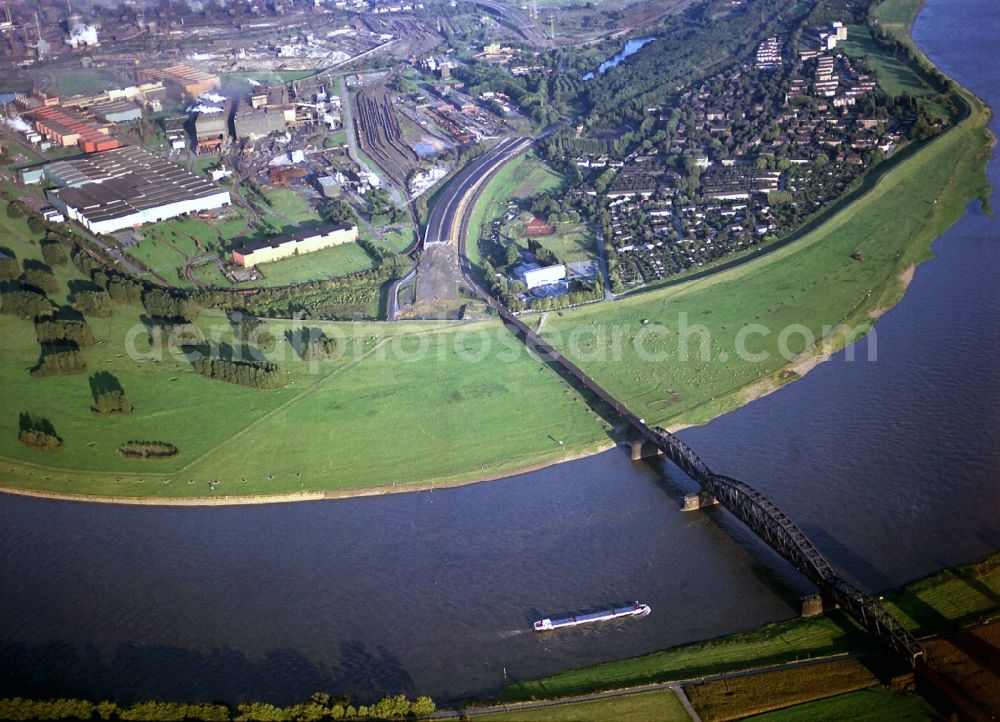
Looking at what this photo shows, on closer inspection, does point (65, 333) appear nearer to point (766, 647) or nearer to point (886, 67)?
point (766, 647)

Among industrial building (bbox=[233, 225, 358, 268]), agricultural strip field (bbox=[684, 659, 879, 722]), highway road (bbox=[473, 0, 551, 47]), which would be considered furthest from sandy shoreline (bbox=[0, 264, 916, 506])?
highway road (bbox=[473, 0, 551, 47])

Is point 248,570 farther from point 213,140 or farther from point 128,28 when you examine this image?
point 128,28

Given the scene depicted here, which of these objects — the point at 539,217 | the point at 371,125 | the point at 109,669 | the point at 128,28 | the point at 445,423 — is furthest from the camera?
the point at 128,28

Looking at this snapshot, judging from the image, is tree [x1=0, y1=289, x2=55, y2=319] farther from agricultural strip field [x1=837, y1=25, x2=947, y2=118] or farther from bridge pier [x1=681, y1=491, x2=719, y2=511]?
agricultural strip field [x1=837, y1=25, x2=947, y2=118]

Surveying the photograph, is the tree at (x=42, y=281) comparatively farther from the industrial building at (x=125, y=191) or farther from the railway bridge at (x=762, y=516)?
the railway bridge at (x=762, y=516)

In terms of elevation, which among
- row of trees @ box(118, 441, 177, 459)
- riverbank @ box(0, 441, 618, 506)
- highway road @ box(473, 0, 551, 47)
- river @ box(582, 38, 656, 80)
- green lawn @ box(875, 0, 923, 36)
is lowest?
riverbank @ box(0, 441, 618, 506)

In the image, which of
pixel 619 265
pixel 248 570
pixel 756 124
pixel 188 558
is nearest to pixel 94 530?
pixel 188 558
